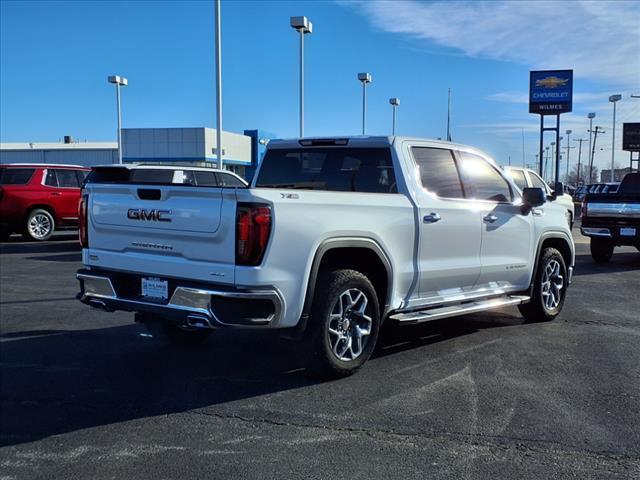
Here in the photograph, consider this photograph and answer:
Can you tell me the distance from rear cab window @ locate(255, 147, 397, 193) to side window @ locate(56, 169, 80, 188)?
12.5 metres

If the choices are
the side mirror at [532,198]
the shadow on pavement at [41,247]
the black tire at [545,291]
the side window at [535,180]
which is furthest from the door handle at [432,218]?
the shadow on pavement at [41,247]

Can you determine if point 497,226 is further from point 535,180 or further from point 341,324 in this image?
point 535,180

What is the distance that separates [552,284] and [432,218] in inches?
106

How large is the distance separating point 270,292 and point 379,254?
1.22 meters

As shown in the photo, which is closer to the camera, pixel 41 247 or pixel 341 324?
pixel 341 324

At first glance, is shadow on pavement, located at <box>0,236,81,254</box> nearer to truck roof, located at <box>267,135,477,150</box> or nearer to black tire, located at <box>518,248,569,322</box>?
truck roof, located at <box>267,135,477,150</box>

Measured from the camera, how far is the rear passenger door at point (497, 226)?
6.54 meters

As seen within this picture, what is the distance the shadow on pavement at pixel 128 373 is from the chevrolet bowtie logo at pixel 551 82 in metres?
36.3

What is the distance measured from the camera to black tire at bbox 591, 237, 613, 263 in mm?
13641

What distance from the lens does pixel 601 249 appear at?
45.5 feet

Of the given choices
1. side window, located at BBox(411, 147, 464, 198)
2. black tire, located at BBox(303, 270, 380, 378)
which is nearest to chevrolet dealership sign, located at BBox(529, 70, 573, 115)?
side window, located at BBox(411, 147, 464, 198)

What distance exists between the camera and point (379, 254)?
534cm

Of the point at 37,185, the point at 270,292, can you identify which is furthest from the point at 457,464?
the point at 37,185

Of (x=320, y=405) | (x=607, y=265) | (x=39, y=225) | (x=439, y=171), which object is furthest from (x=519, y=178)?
(x=39, y=225)
